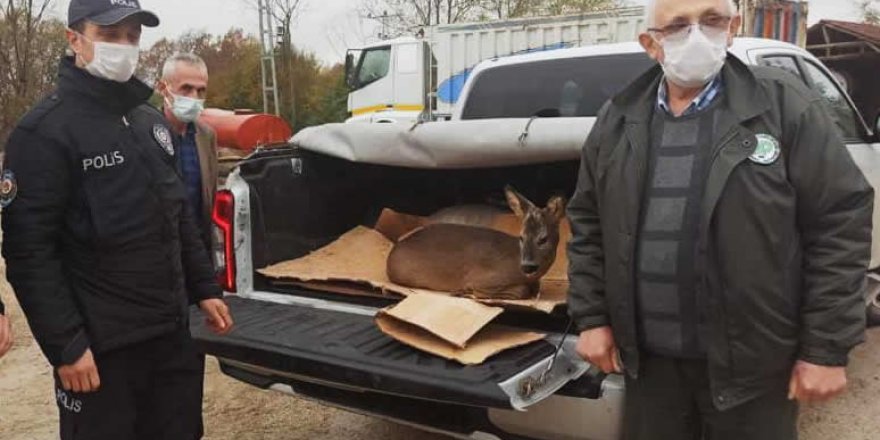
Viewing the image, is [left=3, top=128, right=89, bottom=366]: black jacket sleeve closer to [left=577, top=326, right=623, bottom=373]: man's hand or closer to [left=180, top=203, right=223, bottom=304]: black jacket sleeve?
[left=180, top=203, right=223, bottom=304]: black jacket sleeve

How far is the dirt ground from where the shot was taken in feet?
13.4

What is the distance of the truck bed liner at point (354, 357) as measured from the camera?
98.0 inches

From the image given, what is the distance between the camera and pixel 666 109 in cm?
226

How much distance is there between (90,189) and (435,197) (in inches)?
83.2

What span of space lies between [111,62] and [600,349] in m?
1.77

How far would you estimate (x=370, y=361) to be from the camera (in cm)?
268

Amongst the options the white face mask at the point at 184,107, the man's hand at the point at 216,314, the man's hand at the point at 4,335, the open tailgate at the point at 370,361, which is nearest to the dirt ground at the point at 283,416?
the open tailgate at the point at 370,361

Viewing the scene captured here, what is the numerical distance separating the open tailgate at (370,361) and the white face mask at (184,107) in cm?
131

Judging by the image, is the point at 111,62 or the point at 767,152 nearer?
the point at 767,152

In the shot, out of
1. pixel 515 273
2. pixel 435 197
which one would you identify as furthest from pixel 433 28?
pixel 515 273

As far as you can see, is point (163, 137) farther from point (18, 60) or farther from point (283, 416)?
point (18, 60)

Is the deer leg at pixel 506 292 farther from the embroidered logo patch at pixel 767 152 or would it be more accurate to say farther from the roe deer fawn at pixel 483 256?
the embroidered logo patch at pixel 767 152

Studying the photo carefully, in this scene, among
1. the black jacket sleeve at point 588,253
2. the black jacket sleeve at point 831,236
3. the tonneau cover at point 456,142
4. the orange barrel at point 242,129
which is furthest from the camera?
the orange barrel at point 242,129

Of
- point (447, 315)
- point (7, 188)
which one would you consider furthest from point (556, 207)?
point (7, 188)
